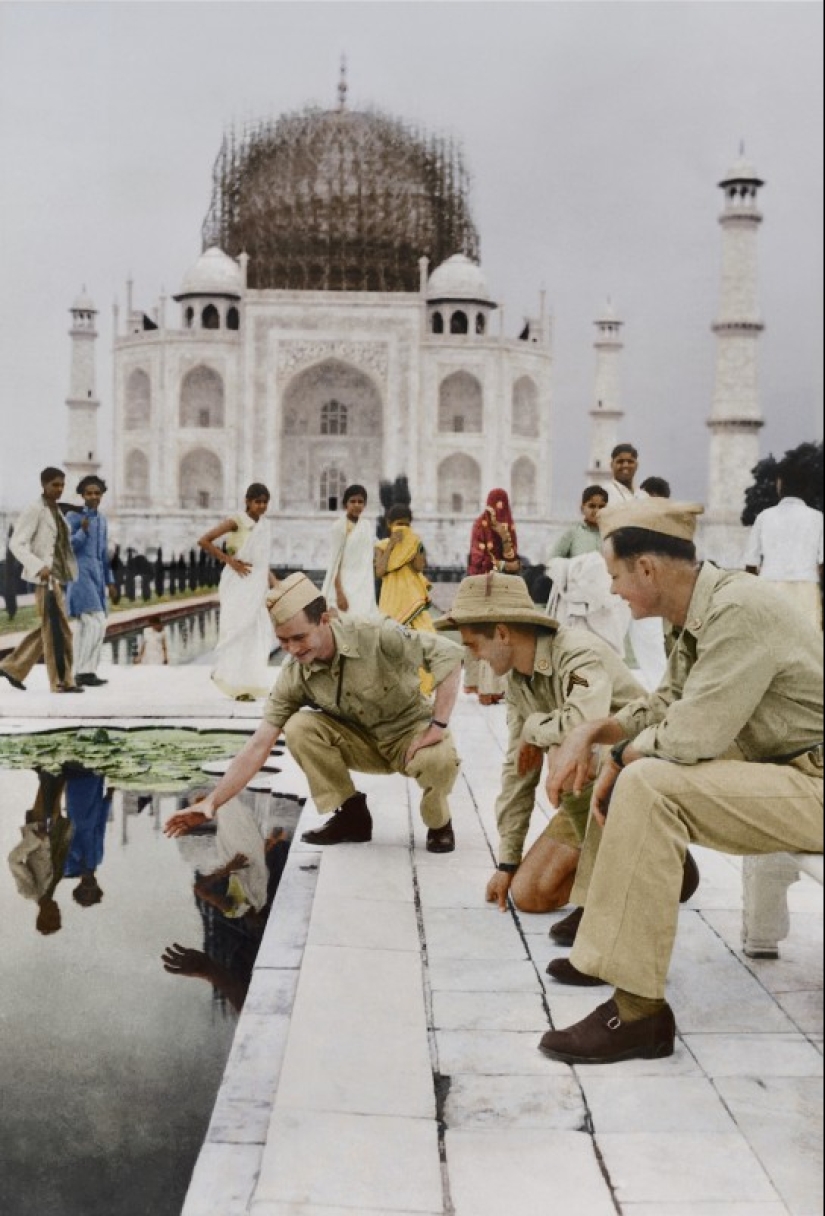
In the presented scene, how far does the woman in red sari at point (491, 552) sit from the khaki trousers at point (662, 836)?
2146 millimetres

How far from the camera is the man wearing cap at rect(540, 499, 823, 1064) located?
49.2 inches

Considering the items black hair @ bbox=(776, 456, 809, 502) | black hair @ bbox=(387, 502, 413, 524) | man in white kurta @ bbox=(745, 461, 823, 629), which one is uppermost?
black hair @ bbox=(387, 502, 413, 524)

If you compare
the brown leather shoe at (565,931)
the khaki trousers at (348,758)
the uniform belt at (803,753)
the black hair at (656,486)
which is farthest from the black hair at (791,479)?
the khaki trousers at (348,758)

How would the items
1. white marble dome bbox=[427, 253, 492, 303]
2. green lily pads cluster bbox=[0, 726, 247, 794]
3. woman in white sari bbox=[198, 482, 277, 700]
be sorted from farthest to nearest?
white marble dome bbox=[427, 253, 492, 303], woman in white sari bbox=[198, 482, 277, 700], green lily pads cluster bbox=[0, 726, 247, 794]

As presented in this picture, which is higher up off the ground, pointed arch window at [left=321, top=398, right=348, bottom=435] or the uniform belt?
pointed arch window at [left=321, top=398, right=348, bottom=435]

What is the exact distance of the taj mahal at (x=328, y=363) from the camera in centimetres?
2384

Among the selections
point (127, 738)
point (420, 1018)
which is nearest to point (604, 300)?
point (420, 1018)

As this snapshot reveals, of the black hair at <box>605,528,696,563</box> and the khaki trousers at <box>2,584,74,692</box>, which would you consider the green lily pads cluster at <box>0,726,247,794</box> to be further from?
the black hair at <box>605,528,696,563</box>

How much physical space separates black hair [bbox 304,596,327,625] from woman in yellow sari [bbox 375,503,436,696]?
8.26 feet

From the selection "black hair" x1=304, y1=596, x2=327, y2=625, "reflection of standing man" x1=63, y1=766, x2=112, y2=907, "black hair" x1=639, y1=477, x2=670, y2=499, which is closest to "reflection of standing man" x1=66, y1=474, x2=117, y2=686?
"reflection of standing man" x1=63, y1=766, x2=112, y2=907

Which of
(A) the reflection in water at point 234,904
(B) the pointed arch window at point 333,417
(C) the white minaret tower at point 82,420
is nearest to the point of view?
(A) the reflection in water at point 234,904

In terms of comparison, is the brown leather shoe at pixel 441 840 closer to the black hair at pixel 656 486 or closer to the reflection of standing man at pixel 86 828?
the reflection of standing man at pixel 86 828

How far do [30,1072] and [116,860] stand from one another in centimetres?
114

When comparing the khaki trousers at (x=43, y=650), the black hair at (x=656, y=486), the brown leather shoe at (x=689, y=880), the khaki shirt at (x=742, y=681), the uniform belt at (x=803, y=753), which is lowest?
the brown leather shoe at (x=689, y=880)
